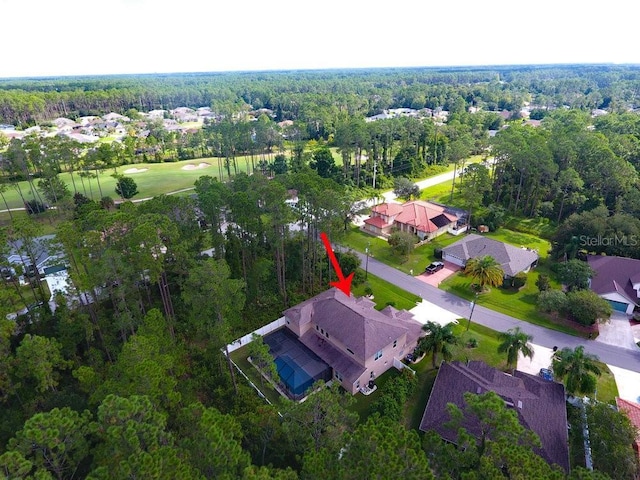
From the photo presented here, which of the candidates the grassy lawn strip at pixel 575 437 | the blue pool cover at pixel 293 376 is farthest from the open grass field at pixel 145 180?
the grassy lawn strip at pixel 575 437

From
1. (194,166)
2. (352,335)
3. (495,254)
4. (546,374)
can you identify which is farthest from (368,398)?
(194,166)

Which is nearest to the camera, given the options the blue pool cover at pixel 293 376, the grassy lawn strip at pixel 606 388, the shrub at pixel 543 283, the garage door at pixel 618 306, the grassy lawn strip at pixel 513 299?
the grassy lawn strip at pixel 606 388

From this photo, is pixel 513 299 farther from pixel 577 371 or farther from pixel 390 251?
pixel 390 251

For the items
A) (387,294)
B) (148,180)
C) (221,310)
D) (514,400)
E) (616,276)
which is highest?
(221,310)

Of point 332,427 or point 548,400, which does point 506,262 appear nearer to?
point 548,400

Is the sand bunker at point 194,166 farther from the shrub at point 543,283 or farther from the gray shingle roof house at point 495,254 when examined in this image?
the shrub at point 543,283
